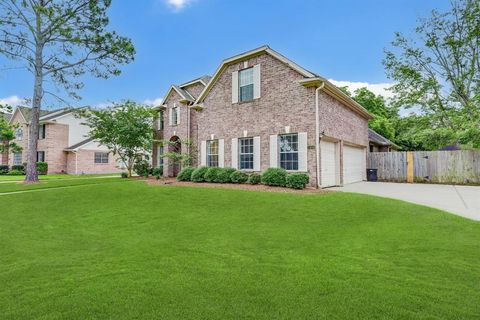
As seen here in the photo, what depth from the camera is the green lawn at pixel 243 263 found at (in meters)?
2.88

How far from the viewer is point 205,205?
9156 mm

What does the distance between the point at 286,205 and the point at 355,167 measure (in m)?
11.1

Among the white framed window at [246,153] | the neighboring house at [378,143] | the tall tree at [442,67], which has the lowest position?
the white framed window at [246,153]

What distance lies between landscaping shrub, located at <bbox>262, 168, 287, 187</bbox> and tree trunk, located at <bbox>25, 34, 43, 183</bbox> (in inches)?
590

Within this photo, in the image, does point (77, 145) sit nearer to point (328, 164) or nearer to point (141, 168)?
point (141, 168)

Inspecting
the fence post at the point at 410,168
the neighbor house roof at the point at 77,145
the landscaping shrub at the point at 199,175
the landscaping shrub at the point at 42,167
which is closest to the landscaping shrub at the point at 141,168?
the landscaping shrub at the point at 199,175

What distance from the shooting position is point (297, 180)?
11844mm

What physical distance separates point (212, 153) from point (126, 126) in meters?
7.63

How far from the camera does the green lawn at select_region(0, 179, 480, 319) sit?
113 inches

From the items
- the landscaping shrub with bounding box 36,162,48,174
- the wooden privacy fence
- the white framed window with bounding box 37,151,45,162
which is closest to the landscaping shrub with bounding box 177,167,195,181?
the wooden privacy fence

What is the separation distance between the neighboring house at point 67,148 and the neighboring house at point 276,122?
16458mm

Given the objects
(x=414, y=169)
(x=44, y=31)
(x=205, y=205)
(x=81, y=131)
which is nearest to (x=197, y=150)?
(x=205, y=205)

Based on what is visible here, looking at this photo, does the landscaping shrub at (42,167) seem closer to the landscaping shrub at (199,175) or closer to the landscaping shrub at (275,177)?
the landscaping shrub at (199,175)

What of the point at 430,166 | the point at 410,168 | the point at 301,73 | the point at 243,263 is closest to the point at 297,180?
the point at 301,73
